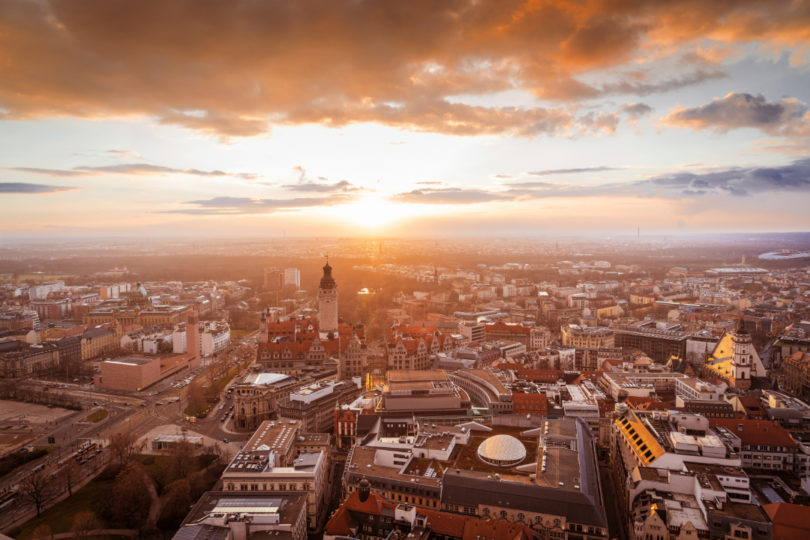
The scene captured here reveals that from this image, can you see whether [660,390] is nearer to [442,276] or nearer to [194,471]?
[194,471]

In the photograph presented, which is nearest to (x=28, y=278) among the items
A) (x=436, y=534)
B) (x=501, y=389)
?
(x=501, y=389)

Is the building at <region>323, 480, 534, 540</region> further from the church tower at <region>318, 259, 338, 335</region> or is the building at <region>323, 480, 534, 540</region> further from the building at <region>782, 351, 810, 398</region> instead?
the building at <region>782, 351, 810, 398</region>

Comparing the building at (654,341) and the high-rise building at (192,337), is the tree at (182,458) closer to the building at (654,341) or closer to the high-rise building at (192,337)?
the high-rise building at (192,337)

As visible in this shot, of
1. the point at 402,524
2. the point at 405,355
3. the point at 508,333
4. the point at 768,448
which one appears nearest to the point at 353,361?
the point at 405,355

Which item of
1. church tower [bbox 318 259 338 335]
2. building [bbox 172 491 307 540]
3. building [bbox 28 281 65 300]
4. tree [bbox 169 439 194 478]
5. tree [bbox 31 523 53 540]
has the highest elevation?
church tower [bbox 318 259 338 335]

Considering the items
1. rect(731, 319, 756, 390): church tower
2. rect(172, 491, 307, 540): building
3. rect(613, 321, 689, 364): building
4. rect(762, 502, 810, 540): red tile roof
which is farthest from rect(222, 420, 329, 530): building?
rect(613, 321, 689, 364): building

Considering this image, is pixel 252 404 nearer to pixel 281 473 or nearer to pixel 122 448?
pixel 122 448
